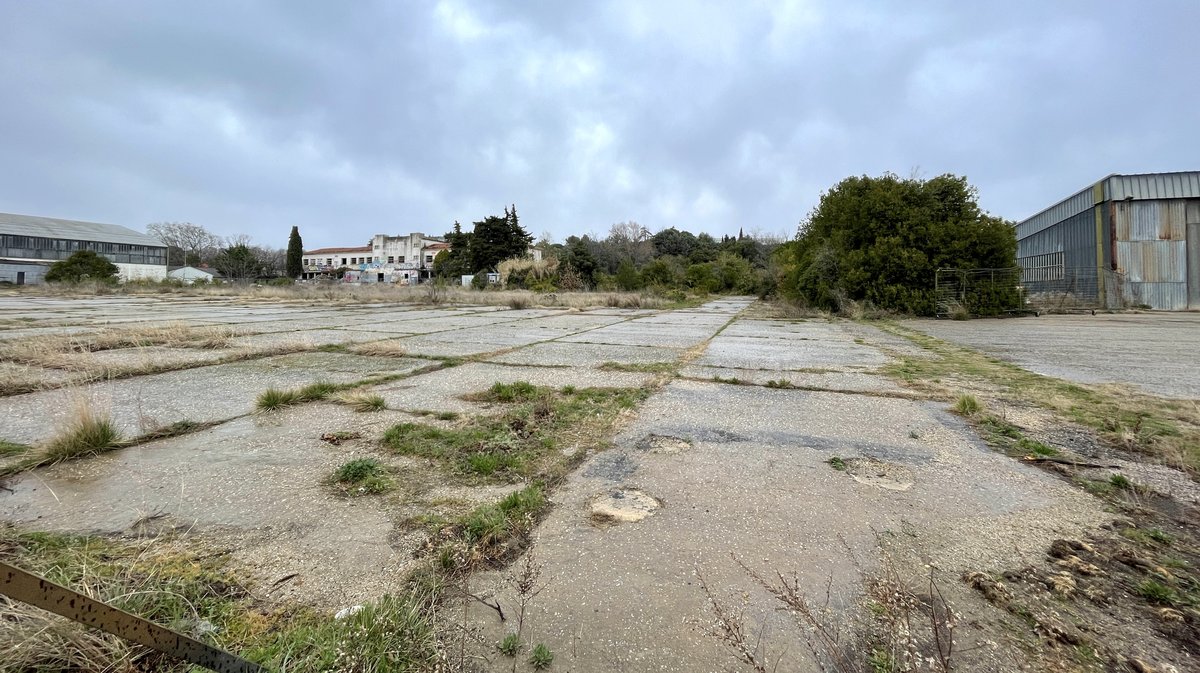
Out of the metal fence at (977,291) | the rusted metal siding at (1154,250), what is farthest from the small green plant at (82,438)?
the rusted metal siding at (1154,250)

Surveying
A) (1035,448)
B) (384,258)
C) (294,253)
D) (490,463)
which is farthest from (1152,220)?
(384,258)

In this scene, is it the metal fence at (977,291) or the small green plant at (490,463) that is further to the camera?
the metal fence at (977,291)

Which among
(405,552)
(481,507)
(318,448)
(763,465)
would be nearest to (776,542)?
(763,465)

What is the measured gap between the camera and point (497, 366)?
5984 millimetres

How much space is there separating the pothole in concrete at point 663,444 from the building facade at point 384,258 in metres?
68.3

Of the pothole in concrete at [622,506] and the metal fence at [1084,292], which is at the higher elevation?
the metal fence at [1084,292]

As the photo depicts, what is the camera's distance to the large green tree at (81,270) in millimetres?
33875

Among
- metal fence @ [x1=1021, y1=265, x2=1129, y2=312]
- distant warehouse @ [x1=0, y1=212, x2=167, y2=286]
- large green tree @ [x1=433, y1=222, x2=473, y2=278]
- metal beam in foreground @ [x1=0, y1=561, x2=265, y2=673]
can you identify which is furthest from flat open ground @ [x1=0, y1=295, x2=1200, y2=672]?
distant warehouse @ [x1=0, y1=212, x2=167, y2=286]

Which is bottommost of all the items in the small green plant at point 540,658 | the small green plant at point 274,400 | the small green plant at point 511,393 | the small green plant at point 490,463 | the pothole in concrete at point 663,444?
the small green plant at point 540,658

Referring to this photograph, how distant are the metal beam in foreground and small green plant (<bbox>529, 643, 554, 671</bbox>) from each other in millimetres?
668

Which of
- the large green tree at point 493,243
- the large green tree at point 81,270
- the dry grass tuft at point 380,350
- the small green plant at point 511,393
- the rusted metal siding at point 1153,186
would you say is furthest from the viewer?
the large green tree at point 493,243

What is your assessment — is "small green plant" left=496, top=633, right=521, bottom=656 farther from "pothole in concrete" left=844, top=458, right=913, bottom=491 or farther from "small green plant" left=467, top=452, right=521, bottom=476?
"pothole in concrete" left=844, top=458, right=913, bottom=491

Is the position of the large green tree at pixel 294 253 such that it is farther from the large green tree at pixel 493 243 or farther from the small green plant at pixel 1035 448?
the small green plant at pixel 1035 448

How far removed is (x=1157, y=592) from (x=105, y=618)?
2.84 meters
